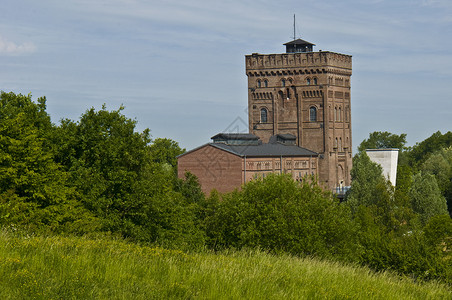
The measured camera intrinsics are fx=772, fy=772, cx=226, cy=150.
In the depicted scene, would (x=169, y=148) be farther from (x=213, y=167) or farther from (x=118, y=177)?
(x=118, y=177)

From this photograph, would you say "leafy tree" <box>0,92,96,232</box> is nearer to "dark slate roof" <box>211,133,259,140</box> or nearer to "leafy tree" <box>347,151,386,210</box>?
"leafy tree" <box>347,151,386,210</box>

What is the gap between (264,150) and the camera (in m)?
94.9

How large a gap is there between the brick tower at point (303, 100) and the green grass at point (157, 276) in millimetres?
85692

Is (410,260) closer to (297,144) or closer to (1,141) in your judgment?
(1,141)

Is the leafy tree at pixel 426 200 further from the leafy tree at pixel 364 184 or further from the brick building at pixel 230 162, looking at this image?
the brick building at pixel 230 162

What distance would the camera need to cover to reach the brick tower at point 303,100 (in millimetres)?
106250

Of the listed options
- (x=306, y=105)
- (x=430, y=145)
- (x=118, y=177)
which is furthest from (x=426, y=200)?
(x=430, y=145)

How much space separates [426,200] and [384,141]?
85723 mm

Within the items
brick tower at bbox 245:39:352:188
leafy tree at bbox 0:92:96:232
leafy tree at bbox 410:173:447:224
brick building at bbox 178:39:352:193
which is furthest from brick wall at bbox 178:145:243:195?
leafy tree at bbox 0:92:96:232

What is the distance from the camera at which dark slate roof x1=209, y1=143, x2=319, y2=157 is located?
91.7 m

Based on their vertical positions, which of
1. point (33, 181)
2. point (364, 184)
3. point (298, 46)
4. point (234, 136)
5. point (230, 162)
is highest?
point (298, 46)

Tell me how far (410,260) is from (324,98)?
6421 centimetres

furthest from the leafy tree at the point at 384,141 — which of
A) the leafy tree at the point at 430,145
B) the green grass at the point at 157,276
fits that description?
the green grass at the point at 157,276

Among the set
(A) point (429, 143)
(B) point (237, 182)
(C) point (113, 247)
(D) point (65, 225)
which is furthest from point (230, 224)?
(A) point (429, 143)
